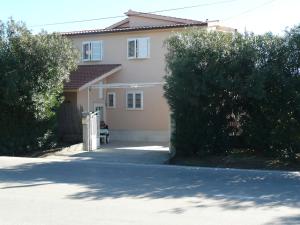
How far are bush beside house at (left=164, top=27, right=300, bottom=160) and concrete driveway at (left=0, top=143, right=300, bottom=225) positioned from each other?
7.66 ft

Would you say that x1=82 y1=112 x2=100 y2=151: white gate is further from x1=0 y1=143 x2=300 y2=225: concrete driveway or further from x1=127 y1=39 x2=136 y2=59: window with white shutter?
x1=127 y1=39 x2=136 y2=59: window with white shutter

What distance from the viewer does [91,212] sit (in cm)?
881

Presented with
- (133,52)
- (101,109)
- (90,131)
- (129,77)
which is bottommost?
(90,131)

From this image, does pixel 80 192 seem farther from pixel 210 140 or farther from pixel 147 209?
pixel 210 140

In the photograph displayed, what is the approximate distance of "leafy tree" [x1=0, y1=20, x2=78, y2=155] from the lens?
20562 mm

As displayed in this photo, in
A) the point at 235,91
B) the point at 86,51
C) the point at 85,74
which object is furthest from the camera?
the point at 86,51

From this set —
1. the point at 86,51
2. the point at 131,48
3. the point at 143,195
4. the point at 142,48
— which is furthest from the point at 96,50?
the point at 143,195

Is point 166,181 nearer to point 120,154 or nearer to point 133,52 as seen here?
point 120,154

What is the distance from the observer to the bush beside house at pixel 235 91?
52.2 ft

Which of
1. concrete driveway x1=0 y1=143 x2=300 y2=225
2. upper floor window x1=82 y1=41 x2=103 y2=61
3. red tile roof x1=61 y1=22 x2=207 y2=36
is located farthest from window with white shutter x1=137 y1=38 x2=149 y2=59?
concrete driveway x1=0 y1=143 x2=300 y2=225

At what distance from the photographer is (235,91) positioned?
53.9 ft

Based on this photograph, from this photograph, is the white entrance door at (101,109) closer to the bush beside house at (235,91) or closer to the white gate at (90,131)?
the white gate at (90,131)

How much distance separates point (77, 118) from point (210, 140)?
25.8 ft

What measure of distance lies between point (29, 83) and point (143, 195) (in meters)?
11.4
